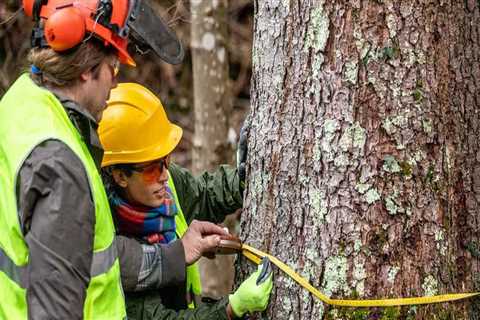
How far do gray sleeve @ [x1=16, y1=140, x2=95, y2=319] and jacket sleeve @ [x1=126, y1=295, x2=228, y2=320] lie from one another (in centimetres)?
69

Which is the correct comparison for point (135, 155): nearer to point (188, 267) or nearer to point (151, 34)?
point (188, 267)

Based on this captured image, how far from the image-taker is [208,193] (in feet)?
13.3

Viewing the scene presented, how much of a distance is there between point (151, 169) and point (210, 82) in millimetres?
2699

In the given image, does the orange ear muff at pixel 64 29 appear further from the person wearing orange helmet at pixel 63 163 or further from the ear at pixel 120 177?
the ear at pixel 120 177

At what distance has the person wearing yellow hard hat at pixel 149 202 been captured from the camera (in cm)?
343

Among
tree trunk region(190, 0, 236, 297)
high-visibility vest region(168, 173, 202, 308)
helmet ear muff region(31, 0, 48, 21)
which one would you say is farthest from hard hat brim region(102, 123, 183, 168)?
tree trunk region(190, 0, 236, 297)

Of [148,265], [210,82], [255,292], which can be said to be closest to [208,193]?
[148,265]

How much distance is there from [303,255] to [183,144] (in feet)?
29.3

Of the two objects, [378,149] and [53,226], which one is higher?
[378,149]

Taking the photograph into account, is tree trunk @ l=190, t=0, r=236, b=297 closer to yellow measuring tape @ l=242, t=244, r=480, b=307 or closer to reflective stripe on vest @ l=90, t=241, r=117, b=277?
yellow measuring tape @ l=242, t=244, r=480, b=307

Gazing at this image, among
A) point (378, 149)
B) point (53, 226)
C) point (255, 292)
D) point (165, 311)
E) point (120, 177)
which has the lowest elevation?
point (165, 311)

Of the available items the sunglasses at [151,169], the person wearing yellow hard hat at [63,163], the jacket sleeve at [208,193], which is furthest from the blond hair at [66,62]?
the jacket sleeve at [208,193]

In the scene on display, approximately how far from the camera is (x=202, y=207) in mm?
4086

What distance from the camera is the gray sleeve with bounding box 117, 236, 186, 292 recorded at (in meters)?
3.39
